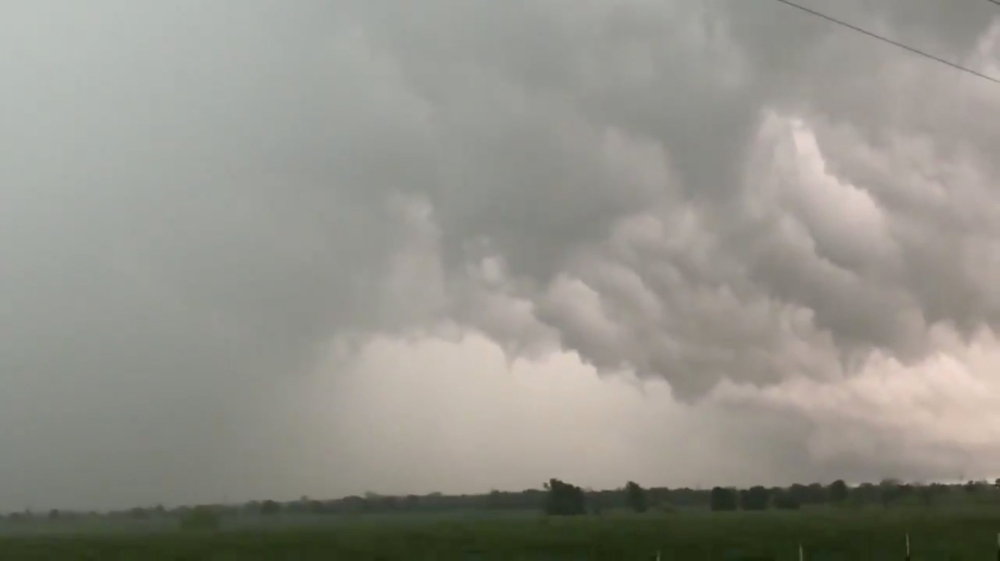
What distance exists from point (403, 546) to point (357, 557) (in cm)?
1489

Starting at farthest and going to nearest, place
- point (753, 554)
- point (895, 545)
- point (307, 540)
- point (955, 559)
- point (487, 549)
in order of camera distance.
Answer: point (307, 540), point (487, 549), point (895, 545), point (753, 554), point (955, 559)

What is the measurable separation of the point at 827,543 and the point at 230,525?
104668 millimetres

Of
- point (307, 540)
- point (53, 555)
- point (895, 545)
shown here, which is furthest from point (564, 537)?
point (53, 555)

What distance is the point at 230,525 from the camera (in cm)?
15225

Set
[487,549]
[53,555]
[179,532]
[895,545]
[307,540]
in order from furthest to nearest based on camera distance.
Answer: [179,532], [307,540], [487,549], [53,555], [895,545]

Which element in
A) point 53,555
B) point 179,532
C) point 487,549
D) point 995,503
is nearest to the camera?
point 53,555

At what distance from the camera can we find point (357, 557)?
72.5 metres

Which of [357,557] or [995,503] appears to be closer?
[357,557]

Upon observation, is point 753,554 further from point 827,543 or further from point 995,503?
point 995,503

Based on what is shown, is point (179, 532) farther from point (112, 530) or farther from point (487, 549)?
point (487, 549)

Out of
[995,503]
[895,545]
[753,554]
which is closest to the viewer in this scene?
[753,554]

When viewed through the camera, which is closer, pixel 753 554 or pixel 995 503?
pixel 753 554

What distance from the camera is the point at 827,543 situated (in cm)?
7269

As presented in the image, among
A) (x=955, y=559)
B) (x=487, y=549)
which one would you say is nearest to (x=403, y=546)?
(x=487, y=549)
